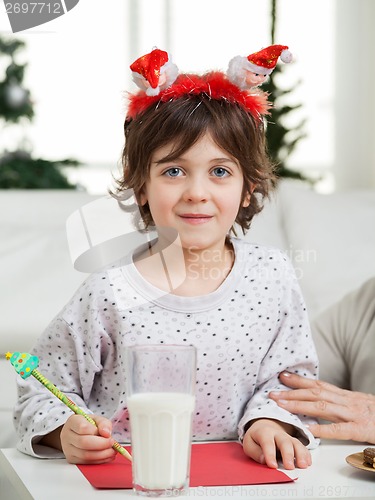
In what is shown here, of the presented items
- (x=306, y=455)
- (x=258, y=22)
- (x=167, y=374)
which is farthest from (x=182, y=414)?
(x=258, y=22)

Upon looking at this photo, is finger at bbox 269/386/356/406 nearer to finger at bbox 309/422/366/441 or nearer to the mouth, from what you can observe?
finger at bbox 309/422/366/441

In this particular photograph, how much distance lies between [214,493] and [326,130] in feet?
16.6

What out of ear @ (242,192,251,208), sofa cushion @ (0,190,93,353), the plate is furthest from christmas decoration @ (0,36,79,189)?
the plate

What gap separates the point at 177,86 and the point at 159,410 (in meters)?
0.56

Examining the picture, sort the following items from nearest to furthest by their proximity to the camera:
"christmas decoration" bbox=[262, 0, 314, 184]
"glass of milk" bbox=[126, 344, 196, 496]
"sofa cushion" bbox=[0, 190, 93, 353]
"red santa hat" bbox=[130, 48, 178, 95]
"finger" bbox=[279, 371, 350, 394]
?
"glass of milk" bbox=[126, 344, 196, 496] < "red santa hat" bbox=[130, 48, 178, 95] < "finger" bbox=[279, 371, 350, 394] < "sofa cushion" bbox=[0, 190, 93, 353] < "christmas decoration" bbox=[262, 0, 314, 184]

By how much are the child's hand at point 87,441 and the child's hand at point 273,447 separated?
185 mm

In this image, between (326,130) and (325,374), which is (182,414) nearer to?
(325,374)

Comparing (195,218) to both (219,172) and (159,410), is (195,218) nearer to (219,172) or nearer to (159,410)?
(219,172)

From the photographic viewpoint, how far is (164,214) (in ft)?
4.01

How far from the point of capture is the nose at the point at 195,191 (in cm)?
118

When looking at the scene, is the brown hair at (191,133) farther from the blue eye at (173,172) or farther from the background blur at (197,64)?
the background blur at (197,64)

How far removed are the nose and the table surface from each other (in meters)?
0.39

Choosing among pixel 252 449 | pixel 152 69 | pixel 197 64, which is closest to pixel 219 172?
pixel 152 69

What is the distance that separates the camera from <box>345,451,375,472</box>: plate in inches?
38.0
